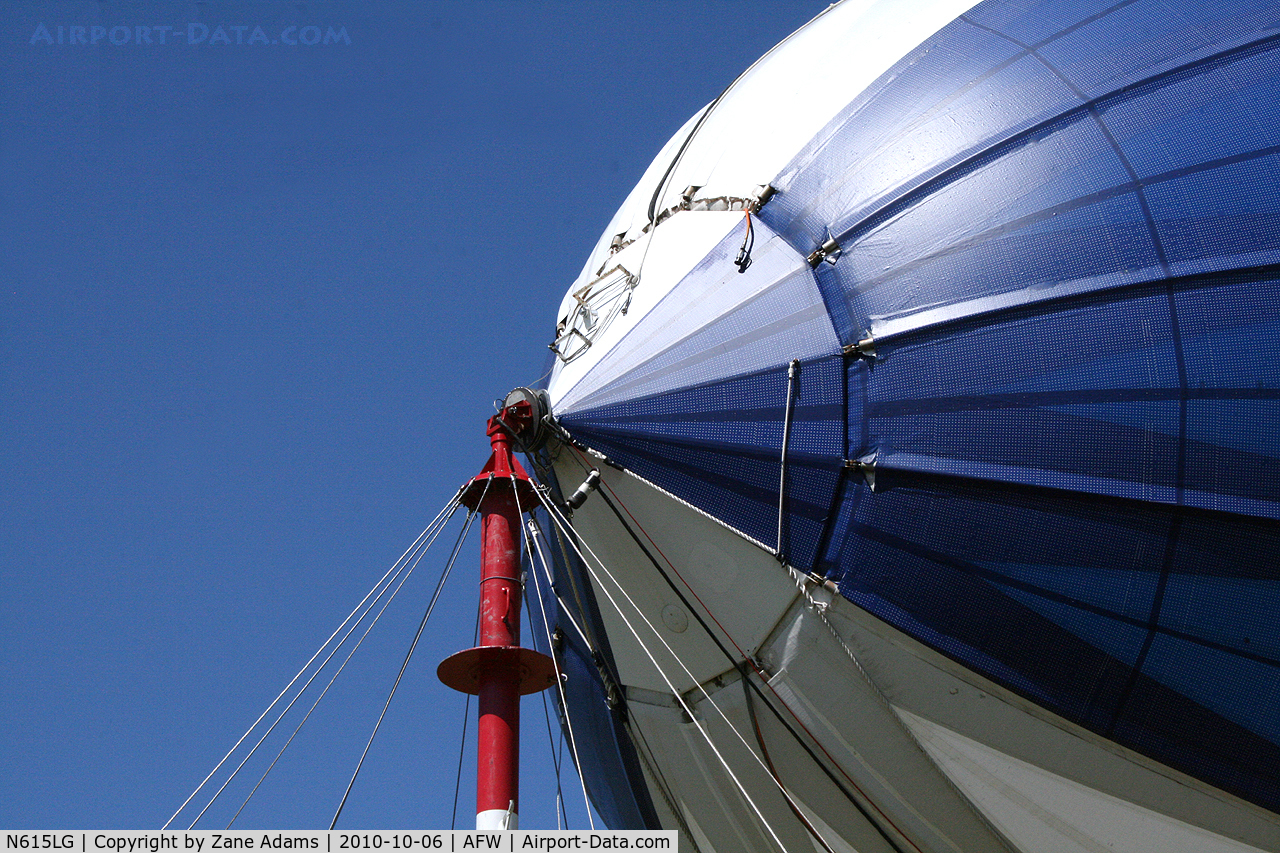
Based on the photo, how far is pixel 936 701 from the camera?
31.9ft

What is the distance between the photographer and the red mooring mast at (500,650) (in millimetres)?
9297

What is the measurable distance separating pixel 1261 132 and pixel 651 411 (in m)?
5.39

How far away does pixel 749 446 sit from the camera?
32.5 feet

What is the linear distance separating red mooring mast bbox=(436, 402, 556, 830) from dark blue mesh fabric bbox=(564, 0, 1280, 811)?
97 cm

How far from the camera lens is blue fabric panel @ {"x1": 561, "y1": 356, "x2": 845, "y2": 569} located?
9.79m

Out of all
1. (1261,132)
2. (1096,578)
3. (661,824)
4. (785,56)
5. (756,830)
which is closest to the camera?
(1096,578)

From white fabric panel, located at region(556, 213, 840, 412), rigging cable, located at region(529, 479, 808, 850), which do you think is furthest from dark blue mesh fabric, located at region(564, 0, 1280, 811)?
rigging cable, located at region(529, 479, 808, 850)

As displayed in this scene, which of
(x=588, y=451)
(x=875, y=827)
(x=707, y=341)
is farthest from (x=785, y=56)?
(x=875, y=827)

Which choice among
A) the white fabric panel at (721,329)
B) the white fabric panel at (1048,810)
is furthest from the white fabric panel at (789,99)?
the white fabric panel at (1048,810)

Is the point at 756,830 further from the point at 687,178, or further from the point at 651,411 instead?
the point at 687,178

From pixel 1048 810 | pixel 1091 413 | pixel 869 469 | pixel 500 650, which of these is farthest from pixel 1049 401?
pixel 500 650

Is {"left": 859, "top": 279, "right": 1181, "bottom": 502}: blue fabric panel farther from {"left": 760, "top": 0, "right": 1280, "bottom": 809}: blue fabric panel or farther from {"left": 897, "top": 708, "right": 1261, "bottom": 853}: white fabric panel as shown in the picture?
{"left": 897, "top": 708, "right": 1261, "bottom": 853}: white fabric panel

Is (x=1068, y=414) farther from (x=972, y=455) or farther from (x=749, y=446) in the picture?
(x=749, y=446)

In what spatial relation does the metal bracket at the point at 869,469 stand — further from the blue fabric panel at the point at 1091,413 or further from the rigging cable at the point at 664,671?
the rigging cable at the point at 664,671
